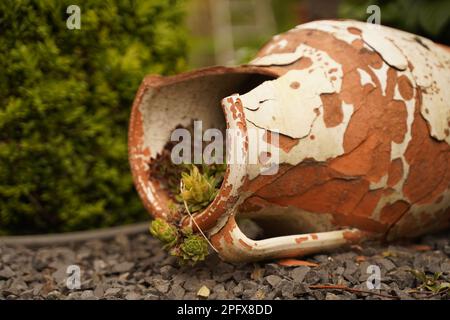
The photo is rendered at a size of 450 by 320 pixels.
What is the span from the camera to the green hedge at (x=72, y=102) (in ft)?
8.37

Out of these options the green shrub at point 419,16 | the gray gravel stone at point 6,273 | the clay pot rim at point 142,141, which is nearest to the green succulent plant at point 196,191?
the clay pot rim at point 142,141

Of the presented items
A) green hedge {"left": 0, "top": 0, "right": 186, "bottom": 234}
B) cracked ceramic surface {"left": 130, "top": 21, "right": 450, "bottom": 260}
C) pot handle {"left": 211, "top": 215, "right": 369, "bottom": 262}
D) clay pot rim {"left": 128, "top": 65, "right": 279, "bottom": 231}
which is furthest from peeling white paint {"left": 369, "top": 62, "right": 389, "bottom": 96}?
green hedge {"left": 0, "top": 0, "right": 186, "bottom": 234}

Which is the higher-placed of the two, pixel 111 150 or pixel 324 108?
pixel 324 108

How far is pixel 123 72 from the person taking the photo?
277 centimetres

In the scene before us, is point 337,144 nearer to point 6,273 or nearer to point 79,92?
point 79,92

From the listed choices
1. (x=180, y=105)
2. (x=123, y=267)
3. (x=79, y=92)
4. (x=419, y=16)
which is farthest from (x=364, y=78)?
(x=79, y=92)

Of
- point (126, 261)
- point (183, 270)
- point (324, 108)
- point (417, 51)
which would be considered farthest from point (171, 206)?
point (417, 51)

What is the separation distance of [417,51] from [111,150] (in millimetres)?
1601

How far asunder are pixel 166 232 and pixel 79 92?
3.56 feet

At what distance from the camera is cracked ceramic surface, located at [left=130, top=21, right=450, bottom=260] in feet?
6.17

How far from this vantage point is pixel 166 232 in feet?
6.39

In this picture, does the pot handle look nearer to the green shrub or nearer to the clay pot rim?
the clay pot rim

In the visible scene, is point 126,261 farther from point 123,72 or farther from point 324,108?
point 324,108

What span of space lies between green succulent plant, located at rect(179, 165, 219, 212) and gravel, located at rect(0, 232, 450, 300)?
0.29 m
